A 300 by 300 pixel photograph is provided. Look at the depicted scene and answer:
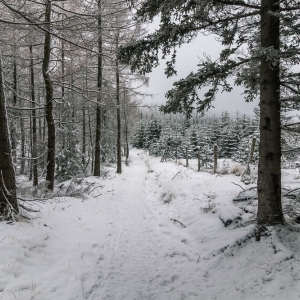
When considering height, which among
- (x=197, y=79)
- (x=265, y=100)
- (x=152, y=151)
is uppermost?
(x=197, y=79)

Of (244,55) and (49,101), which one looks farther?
(49,101)

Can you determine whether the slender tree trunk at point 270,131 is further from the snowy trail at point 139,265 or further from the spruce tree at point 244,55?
the snowy trail at point 139,265

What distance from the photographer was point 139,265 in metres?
4.16

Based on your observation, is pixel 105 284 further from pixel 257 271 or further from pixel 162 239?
pixel 257 271

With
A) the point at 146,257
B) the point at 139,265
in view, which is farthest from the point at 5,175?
the point at 146,257

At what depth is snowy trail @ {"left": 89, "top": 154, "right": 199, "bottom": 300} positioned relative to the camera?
337 cm

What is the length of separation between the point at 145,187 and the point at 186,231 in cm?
632

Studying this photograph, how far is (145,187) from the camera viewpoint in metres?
11.9

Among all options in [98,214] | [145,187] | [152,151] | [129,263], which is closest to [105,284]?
[129,263]

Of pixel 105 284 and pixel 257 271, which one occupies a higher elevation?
pixel 257 271

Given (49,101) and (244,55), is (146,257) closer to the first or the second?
(244,55)

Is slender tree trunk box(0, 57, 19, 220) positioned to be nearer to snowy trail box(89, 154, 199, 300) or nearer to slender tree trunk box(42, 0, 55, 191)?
snowy trail box(89, 154, 199, 300)

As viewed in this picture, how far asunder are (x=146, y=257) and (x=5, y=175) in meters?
3.56

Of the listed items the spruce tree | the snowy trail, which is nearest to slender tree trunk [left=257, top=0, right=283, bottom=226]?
the spruce tree
